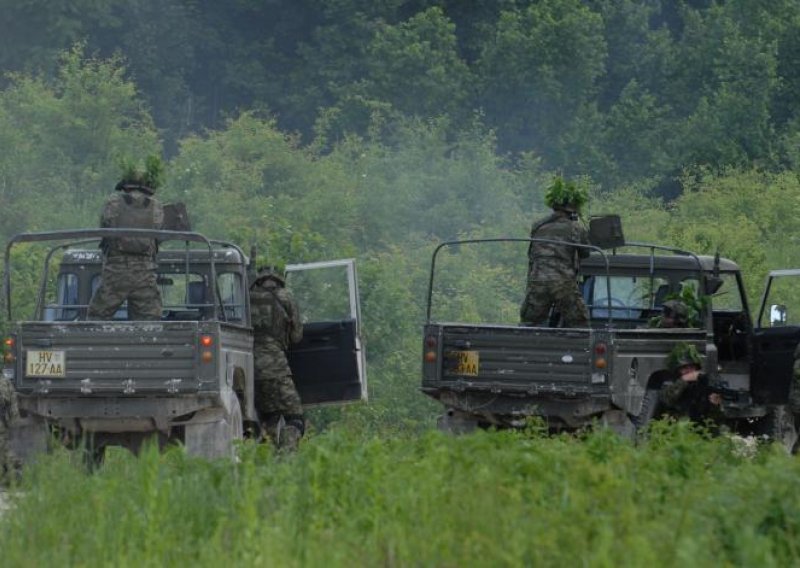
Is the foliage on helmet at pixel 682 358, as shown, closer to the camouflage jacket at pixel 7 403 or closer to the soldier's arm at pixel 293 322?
the soldier's arm at pixel 293 322

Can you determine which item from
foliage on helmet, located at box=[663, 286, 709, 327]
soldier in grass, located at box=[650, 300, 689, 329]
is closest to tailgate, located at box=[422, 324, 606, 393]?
soldier in grass, located at box=[650, 300, 689, 329]

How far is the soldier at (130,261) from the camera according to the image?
1728 cm

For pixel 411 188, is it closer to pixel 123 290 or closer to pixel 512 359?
pixel 512 359

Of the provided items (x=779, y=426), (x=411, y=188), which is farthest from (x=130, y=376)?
(x=411, y=188)

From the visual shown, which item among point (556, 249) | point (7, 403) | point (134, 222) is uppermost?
point (134, 222)

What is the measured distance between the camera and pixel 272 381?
18.5m

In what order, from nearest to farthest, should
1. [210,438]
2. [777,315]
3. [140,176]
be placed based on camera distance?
1. [210,438]
2. [140,176]
3. [777,315]

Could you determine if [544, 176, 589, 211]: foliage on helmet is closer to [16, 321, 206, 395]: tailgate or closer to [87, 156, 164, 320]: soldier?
[87, 156, 164, 320]: soldier

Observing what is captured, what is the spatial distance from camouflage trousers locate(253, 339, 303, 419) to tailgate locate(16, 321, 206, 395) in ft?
8.02

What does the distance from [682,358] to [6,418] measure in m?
5.63

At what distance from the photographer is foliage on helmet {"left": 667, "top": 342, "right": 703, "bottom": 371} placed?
58.9ft

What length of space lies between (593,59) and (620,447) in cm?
4148

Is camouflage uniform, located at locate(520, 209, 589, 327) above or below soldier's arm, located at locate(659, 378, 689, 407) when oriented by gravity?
above

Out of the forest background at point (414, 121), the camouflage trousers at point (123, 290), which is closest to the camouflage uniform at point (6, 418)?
the camouflage trousers at point (123, 290)
